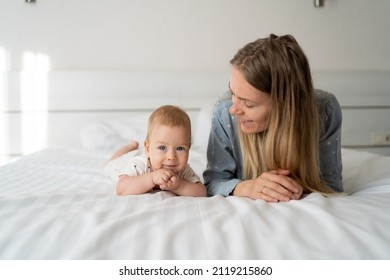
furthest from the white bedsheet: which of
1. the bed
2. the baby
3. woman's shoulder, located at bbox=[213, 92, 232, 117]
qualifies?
woman's shoulder, located at bbox=[213, 92, 232, 117]

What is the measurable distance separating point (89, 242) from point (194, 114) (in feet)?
4.92

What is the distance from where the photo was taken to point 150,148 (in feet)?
2.90

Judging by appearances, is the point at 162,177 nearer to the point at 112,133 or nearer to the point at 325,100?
the point at 325,100

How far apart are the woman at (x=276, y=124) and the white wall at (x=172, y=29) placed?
3.79 ft

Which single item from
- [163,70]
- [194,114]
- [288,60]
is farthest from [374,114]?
[288,60]

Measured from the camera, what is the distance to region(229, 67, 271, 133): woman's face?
79 cm

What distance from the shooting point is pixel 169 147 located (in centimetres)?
86

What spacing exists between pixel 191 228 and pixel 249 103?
1.27 feet

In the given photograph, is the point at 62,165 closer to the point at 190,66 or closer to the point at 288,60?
the point at 288,60

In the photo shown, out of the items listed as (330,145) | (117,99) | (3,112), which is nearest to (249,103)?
(330,145)

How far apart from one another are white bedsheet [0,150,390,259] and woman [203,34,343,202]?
101 millimetres

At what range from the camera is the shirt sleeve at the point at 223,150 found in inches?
36.8

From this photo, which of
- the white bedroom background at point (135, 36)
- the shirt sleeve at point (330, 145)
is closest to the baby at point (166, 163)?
the shirt sleeve at point (330, 145)

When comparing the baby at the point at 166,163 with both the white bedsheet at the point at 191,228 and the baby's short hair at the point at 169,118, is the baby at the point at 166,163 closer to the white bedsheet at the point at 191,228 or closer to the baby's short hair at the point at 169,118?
the baby's short hair at the point at 169,118
